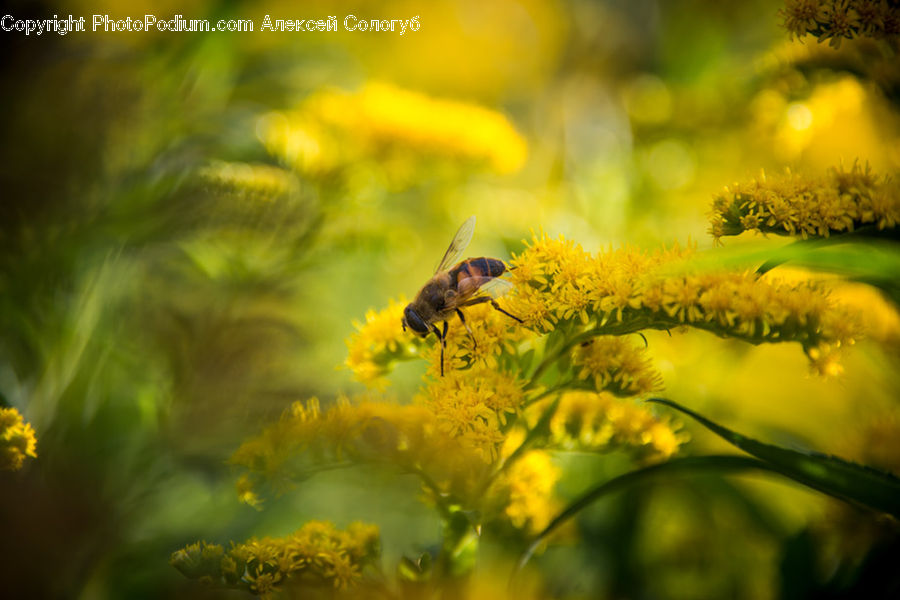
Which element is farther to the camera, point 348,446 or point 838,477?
point 348,446

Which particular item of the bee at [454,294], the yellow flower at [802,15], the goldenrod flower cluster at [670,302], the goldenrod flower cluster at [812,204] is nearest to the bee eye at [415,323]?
the bee at [454,294]

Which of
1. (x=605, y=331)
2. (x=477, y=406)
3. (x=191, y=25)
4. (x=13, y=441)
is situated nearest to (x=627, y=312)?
(x=605, y=331)

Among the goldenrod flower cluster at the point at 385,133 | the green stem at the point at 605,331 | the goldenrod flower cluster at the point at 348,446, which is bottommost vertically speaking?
the goldenrod flower cluster at the point at 348,446

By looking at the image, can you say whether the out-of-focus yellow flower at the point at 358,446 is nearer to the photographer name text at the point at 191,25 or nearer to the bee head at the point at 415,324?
the bee head at the point at 415,324

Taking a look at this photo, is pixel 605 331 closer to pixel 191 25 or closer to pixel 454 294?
pixel 454 294

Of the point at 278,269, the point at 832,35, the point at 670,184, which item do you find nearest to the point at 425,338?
the point at 278,269

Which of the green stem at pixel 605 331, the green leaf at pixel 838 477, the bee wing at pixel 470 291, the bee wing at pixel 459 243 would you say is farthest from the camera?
the bee wing at pixel 459 243
